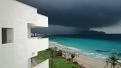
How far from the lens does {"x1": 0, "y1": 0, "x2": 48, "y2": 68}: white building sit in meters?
14.1

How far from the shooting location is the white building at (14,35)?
1408 centimetres

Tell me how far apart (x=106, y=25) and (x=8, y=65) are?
337 feet

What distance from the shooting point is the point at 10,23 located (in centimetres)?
1489

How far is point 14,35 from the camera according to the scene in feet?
51.9

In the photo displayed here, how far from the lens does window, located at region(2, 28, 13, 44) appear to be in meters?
15.5

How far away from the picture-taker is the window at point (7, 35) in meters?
15.5

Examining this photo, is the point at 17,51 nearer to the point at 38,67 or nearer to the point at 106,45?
the point at 38,67

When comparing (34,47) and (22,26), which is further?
(34,47)

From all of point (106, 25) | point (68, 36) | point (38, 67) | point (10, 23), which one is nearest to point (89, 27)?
point (106, 25)

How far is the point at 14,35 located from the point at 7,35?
477 mm

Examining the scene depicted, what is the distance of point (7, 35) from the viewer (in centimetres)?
1600

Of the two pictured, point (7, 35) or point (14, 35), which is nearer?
point (14, 35)

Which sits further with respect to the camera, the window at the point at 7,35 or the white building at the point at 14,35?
the window at the point at 7,35

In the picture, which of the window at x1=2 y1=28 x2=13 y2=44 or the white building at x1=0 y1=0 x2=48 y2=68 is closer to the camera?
the white building at x1=0 y1=0 x2=48 y2=68
